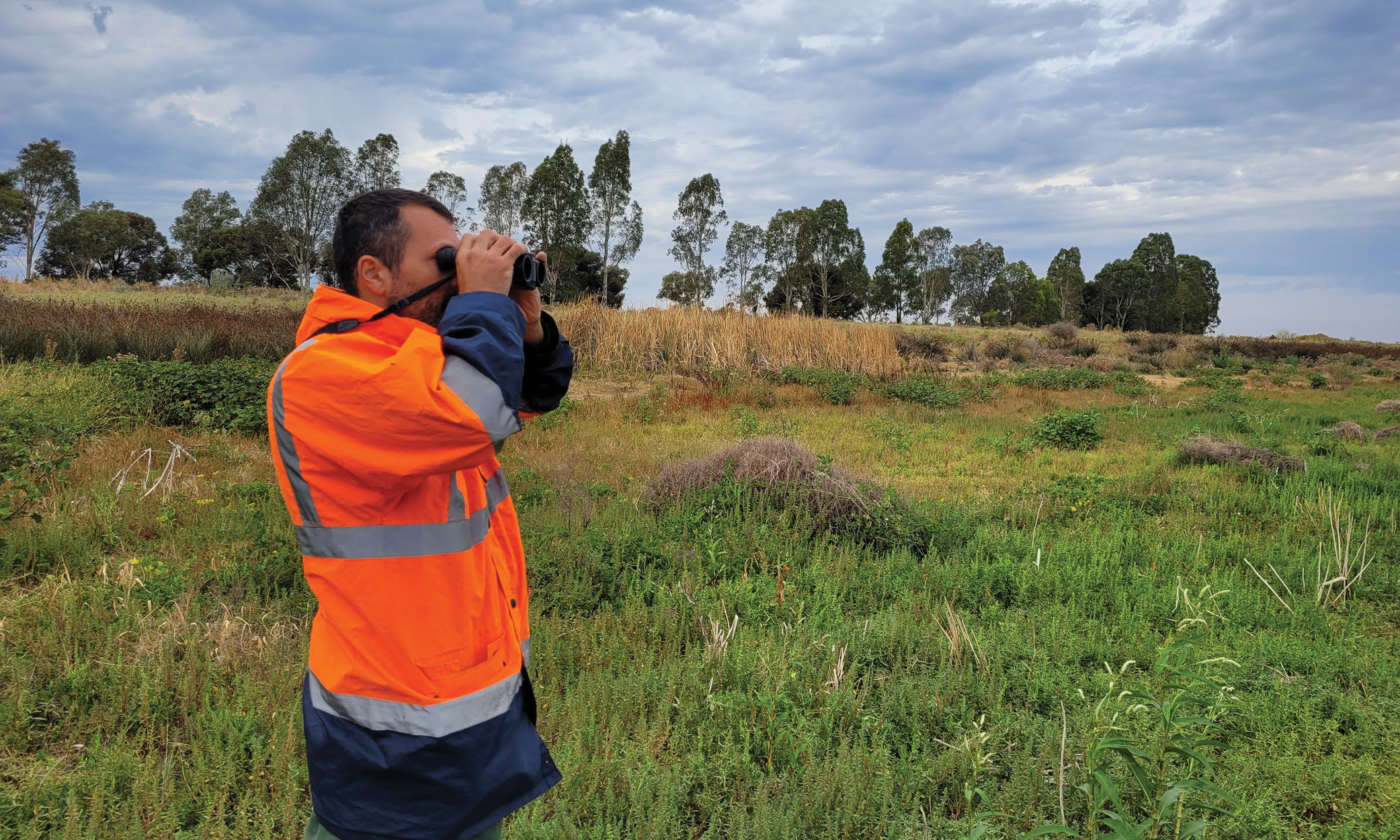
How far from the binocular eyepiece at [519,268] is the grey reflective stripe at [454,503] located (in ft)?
1.43

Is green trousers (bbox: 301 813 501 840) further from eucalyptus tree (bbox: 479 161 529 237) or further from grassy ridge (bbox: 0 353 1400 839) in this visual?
eucalyptus tree (bbox: 479 161 529 237)

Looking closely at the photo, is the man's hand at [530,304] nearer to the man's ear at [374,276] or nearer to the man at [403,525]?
the man at [403,525]

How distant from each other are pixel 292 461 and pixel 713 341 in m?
16.0

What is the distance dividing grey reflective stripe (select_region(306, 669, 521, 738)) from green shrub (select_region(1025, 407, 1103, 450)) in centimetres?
955

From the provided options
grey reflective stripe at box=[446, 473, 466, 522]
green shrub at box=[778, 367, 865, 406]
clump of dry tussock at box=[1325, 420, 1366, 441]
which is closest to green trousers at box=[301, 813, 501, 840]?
grey reflective stripe at box=[446, 473, 466, 522]

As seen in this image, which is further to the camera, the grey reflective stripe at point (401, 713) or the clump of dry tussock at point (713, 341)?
the clump of dry tussock at point (713, 341)

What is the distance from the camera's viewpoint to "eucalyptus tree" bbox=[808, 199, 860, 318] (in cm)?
4856

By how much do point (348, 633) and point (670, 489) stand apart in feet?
16.7

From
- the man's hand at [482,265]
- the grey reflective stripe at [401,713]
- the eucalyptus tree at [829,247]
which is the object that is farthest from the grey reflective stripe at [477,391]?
the eucalyptus tree at [829,247]

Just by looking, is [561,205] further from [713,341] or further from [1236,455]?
[1236,455]

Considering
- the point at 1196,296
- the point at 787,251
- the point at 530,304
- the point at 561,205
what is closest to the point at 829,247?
the point at 787,251

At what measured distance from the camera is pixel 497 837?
1.58 meters

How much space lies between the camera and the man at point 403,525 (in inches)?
49.3

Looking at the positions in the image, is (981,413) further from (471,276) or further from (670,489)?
(471,276)
